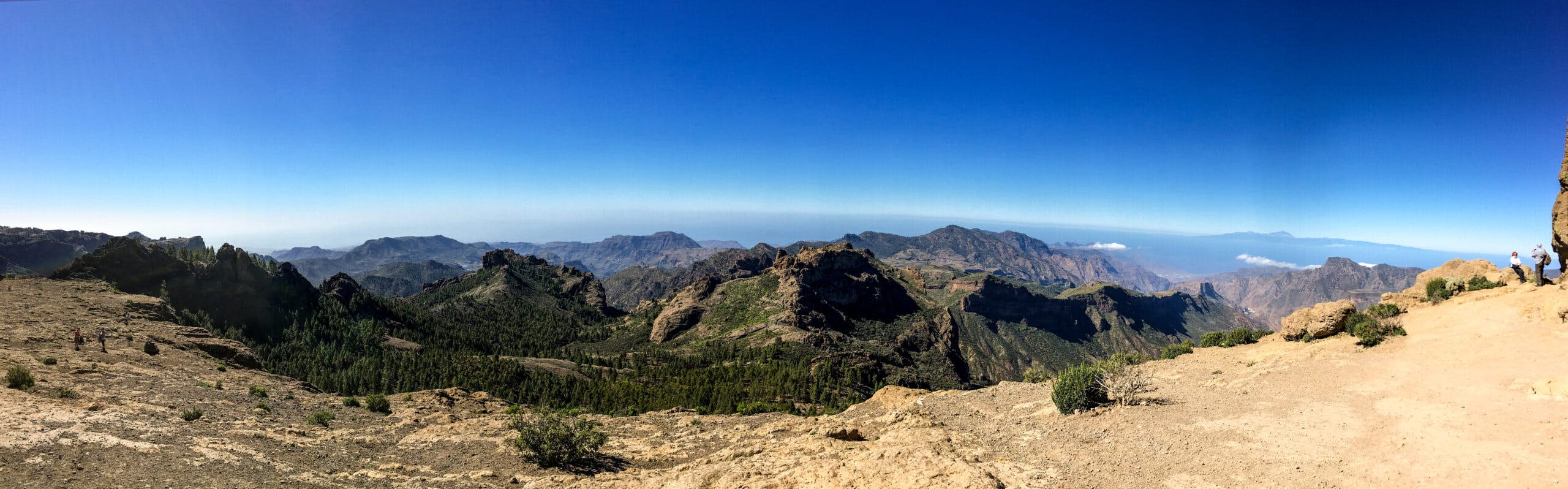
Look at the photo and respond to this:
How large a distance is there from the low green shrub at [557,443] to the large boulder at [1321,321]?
114 ft

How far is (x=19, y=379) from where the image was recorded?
70.9 feet

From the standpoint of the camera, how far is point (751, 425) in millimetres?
26078

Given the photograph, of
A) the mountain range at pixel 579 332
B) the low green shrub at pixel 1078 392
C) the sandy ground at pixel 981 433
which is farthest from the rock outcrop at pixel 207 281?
the low green shrub at pixel 1078 392

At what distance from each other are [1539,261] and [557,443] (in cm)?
4892

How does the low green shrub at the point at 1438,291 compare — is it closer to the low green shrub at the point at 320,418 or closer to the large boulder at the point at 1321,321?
the large boulder at the point at 1321,321

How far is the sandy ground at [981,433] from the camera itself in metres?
13.7

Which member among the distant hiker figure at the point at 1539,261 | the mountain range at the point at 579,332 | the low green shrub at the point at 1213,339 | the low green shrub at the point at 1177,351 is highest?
the distant hiker figure at the point at 1539,261

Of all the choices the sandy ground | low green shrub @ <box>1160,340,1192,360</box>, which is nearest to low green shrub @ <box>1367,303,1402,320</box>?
the sandy ground

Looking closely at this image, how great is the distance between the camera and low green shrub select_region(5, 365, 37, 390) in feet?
70.4

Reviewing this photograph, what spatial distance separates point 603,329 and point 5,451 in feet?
448

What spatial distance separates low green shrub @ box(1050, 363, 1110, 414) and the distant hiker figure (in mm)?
26508

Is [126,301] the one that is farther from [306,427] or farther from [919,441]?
[919,441]

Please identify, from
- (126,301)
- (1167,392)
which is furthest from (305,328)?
(1167,392)

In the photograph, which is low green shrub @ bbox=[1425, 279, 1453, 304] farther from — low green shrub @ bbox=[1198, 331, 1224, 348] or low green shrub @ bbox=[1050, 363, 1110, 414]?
low green shrub @ bbox=[1050, 363, 1110, 414]
